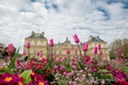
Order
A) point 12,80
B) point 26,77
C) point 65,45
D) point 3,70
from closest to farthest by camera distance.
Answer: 1. point 12,80
2. point 26,77
3. point 3,70
4. point 65,45

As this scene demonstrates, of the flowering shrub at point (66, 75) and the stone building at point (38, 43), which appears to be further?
the stone building at point (38, 43)

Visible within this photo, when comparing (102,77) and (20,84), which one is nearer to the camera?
(20,84)

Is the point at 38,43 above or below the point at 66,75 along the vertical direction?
above

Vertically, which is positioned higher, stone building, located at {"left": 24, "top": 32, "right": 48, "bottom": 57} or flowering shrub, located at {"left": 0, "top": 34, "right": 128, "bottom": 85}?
stone building, located at {"left": 24, "top": 32, "right": 48, "bottom": 57}

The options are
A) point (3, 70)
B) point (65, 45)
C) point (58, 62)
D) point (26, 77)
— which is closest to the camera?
point (26, 77)

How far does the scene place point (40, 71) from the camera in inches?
163

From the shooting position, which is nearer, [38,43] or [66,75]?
[66,75]

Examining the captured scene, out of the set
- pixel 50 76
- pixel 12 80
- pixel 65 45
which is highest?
pixel 65 45

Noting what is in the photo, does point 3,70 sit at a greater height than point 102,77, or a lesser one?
greater

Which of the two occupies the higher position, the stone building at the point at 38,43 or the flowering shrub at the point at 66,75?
the stone building at the point at 38,43

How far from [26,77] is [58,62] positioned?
4109mm

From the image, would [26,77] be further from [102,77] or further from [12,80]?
[102,77]

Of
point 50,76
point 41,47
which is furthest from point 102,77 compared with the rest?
point 41,47

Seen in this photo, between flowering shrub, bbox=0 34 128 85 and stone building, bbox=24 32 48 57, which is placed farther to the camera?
stone building, bbox=24 32 48 57
